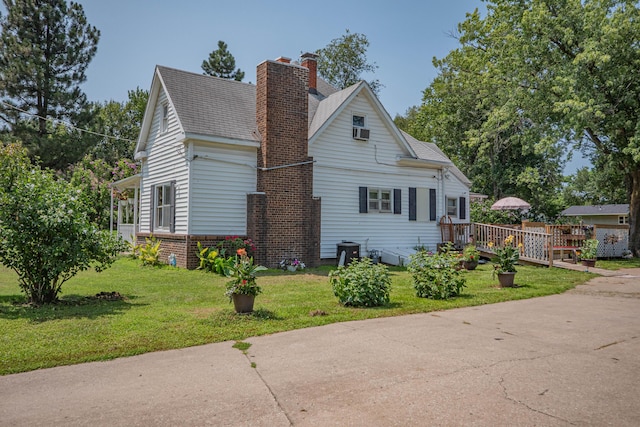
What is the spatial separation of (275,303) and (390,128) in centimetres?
1095

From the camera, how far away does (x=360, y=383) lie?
4.12 m

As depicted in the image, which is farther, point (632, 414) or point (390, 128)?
point (390, 128)

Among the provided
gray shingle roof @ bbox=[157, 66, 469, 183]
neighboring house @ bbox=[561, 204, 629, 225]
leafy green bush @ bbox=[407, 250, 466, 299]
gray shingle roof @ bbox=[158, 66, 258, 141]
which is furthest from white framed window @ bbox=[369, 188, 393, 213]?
neighboring house @ bbox=[561, 204, 629, 225]

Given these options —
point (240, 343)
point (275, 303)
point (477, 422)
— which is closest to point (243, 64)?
point (275, 303)

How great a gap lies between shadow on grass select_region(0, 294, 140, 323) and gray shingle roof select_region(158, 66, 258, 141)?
6.37 meters

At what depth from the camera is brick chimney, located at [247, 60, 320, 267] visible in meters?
14.0

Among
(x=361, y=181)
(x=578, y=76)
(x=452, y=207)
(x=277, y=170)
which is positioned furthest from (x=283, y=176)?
(x=578, y=76)

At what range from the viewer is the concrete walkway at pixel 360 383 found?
11.2 feet

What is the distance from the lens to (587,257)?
16.4 meters

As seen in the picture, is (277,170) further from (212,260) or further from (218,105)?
(212,260)

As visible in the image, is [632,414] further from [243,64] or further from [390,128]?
[243,64]

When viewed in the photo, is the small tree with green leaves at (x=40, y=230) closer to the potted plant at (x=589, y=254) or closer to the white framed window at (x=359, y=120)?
the white framed window at (x=359, y=120)

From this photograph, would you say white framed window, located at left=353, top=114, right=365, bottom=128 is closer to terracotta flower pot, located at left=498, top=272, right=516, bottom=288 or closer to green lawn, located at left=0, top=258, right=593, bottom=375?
green lawn, located at left=0, top=258, right=593, bottom=375

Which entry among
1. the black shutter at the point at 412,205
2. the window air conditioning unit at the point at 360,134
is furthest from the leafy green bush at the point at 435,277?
the black shutter at the point at 412,205
